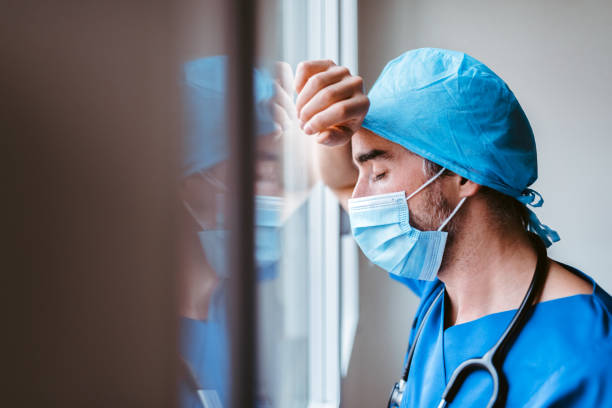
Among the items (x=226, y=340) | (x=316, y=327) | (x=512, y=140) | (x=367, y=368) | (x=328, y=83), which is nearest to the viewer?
(x=226, y=340)

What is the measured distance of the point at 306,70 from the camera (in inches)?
24.3

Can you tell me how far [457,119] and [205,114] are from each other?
0.65m

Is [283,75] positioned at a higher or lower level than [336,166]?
higher

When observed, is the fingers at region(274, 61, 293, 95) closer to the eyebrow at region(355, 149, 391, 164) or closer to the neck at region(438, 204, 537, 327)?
the eyebrow at region(355, 149, 391, 164)

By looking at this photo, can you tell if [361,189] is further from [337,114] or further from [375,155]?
[337,114]

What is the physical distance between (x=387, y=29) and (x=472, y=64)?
4.23ft

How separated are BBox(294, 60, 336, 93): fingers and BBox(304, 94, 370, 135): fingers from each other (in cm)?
7

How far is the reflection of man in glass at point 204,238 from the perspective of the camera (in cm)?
24

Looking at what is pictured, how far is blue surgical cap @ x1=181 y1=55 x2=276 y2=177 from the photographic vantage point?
24 cm

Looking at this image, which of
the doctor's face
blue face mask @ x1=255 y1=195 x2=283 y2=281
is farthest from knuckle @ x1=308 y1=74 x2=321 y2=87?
the doctor's face

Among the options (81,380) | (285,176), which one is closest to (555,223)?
(285,176)

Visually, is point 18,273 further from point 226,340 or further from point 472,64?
point 472,64

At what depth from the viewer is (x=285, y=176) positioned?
0.82m

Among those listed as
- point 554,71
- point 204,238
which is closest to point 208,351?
point 204,238
